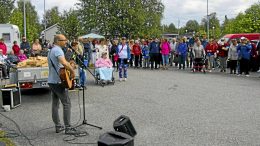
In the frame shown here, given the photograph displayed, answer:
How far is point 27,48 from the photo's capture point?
21406 mm

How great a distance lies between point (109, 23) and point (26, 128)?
3760 centimetres

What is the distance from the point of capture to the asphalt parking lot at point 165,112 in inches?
279

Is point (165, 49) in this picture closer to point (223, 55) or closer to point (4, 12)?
point (223, 55)

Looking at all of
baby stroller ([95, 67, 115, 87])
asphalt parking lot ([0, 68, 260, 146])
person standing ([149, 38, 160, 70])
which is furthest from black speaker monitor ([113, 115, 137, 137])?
person standing ([149, 38, 160, 70])

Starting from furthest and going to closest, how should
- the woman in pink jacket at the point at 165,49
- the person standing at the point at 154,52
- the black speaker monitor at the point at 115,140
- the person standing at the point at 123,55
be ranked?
the person standing at the point at 154,52
the woman in pink jacket at the point at 165,49
the person standing at the point at 123,55
the black speaker monitor at the point at 115,140

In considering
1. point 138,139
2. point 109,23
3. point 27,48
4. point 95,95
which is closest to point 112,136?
point 138,139

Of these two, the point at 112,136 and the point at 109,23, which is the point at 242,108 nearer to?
the point at 112,136

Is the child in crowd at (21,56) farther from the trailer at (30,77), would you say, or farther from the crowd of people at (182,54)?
the trailer at (30,77)

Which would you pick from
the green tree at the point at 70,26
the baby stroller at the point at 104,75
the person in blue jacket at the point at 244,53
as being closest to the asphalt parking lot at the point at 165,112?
the baby stroller at the point at 104,75

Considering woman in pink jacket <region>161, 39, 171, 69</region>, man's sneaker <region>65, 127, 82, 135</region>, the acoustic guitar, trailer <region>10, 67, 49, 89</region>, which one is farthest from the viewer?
woman in pink jacket <region>161, 39, 171, 69</region>

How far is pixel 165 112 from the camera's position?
9398mm

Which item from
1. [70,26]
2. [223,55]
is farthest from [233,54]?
[70,26]

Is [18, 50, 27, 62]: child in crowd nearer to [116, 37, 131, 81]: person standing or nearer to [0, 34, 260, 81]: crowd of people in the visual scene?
[0, 34, 260, 81]: crowd of people

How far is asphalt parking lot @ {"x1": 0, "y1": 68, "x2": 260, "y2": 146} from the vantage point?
7094 mm
